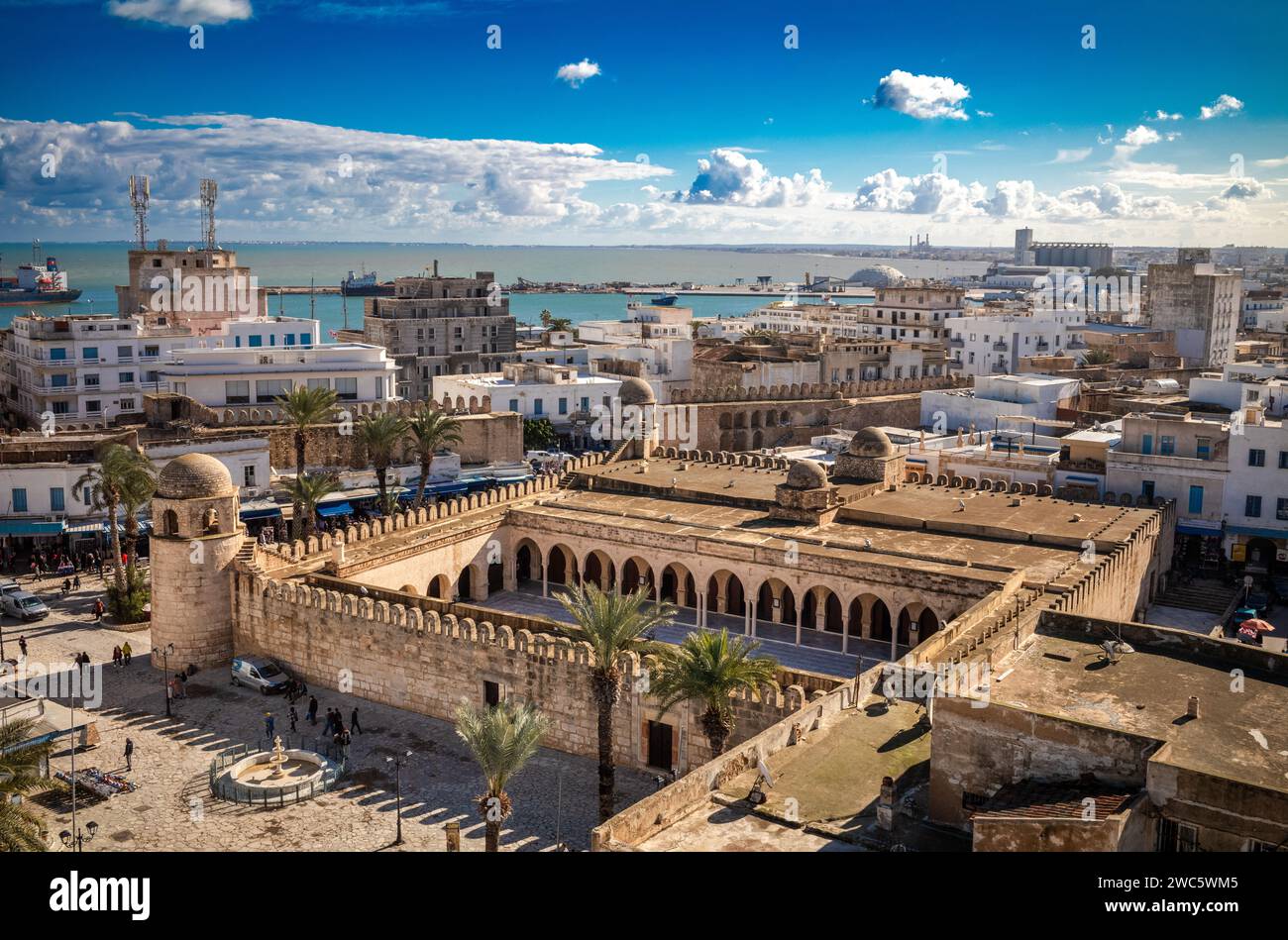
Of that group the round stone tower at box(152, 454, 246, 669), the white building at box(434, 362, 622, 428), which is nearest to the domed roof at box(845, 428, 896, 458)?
the white building at box(434, 362, 622, 428)

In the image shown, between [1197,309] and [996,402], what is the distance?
139 ft

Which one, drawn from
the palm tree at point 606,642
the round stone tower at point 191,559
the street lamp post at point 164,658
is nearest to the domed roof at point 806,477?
the palm tree at point 606,642

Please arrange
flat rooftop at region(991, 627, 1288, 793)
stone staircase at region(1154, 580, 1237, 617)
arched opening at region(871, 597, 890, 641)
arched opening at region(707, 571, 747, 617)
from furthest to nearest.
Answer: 1. stone staircase at region(1154, 580, 1237, 617)
2. arched opening at region(707, 571, 747, 617)
3. arched opening at region(871, 597, 890, 641)
4. flat rooftop at region(991, 627, 1288, 793)

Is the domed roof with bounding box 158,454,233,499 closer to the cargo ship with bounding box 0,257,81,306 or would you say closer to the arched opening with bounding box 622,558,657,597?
the arched opening with bounding box 622,558,657,597

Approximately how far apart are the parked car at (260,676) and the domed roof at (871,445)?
860 inches

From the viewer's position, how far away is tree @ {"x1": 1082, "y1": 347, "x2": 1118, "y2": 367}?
79062mm

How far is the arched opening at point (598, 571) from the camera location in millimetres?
39000

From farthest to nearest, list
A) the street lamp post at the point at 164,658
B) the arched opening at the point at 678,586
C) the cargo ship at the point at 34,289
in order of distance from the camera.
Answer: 1. the cargo ship at the point at 34,289
2. the arched opening at the point at 678,586
3. the street lamp post at the point at 164,658

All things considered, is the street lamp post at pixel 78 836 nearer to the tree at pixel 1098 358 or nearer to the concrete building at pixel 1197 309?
the tree at pixel 1098 358

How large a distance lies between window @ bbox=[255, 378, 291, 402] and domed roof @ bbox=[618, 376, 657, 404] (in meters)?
15.7

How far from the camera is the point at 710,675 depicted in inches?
862
